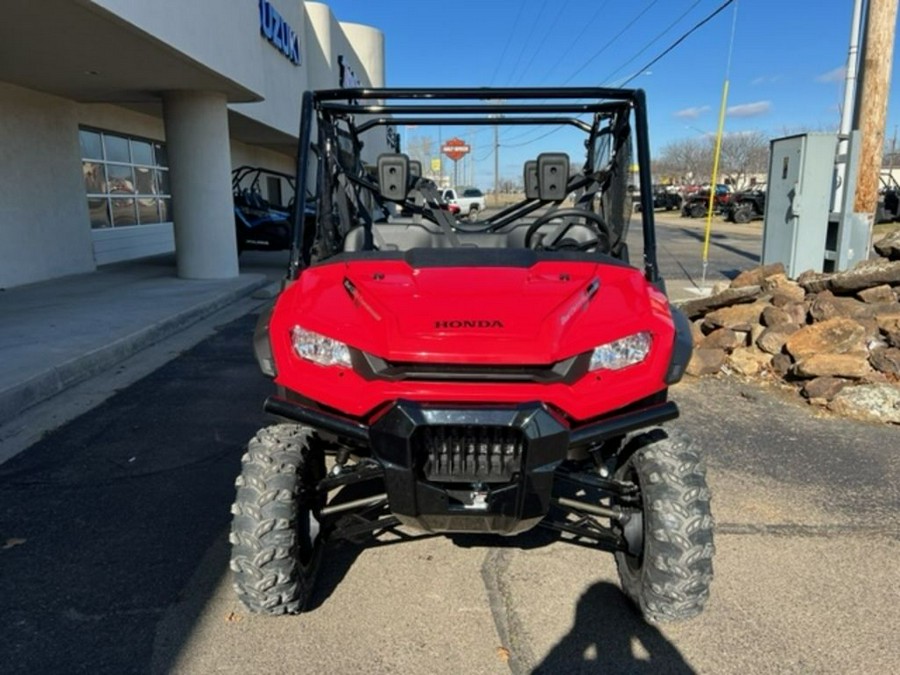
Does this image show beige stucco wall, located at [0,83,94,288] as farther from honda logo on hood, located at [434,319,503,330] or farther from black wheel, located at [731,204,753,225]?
black wheel, located at [731,204,753,225]

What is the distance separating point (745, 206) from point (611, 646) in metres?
30.8

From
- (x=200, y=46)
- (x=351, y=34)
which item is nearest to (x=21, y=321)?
(x=200, y=46)

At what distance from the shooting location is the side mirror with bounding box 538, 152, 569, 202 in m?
3.35

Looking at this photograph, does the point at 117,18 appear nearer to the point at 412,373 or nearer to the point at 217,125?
the point at 217,125

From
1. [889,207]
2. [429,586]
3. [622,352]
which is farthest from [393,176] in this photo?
[889,207]

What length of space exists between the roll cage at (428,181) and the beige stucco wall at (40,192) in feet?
28.7

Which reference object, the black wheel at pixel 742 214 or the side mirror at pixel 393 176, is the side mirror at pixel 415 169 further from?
the black wheel at pixel 742 214

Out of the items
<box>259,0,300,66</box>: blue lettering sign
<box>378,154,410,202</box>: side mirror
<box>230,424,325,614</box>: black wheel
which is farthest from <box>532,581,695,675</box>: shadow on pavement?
<box>259,0,300,66</box>: blue lettering sign

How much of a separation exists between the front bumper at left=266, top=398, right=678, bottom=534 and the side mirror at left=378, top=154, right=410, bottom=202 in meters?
1.39

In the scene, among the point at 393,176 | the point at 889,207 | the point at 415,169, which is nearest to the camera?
the point at 393,176

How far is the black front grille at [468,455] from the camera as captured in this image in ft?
7.32

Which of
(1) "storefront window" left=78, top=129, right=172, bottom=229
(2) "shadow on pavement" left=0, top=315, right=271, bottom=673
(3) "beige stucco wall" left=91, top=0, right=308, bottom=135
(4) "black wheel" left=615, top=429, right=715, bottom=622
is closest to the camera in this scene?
(4) "black wheel" left=615, top=429, right=715, bottom=622

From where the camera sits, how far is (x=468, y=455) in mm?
2260

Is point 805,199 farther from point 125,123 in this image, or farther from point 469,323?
point 125,123
